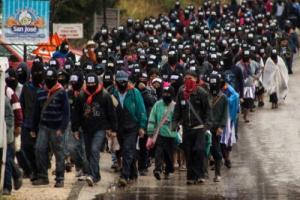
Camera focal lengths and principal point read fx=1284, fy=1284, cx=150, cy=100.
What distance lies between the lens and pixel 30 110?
19.8 m

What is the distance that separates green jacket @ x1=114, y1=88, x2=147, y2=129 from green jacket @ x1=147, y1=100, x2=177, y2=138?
0.20 metres

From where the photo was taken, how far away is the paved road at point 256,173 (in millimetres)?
19516

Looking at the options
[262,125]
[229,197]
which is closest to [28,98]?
[229,197]

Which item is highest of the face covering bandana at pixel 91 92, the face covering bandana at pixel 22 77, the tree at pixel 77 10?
the tree at pixel 77 10

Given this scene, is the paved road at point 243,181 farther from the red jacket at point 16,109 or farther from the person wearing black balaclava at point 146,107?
the red jacket at point 16,109

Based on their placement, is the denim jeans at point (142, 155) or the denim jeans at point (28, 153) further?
the denim jeans at point (142, 155)

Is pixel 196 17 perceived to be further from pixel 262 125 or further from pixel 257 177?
pixel 257 177

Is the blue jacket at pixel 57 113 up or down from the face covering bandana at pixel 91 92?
down

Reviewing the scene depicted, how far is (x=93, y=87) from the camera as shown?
1973 centimetres

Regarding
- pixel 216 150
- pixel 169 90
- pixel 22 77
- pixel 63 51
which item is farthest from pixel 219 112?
pixel 63 51

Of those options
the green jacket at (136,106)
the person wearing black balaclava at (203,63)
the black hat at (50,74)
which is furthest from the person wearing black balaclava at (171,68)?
the black hat at (50,74)

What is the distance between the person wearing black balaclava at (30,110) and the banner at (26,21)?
5.36 meters

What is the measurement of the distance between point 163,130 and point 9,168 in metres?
3.72

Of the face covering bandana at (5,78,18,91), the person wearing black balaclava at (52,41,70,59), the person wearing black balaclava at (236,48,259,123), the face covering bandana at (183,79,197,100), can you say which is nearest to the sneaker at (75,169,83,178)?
the face covering bandana at (5,78,18,91)
